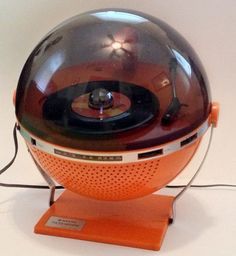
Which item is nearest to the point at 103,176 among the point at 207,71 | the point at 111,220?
the point at 111,220

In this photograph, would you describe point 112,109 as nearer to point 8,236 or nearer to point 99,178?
point 99,178

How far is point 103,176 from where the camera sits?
838mm

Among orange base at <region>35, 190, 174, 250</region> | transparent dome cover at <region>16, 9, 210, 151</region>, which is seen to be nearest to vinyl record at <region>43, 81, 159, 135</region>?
transparent dome cover at <region>16, 9, 210, 151</region>

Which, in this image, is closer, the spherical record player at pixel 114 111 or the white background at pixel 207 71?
the spherical record player at pixel 114 111

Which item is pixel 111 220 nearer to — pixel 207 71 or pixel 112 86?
pixel 112 86

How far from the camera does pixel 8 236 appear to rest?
932 millimetres

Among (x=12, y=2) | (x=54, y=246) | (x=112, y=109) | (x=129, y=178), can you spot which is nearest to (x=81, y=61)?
(x=112, y=109)

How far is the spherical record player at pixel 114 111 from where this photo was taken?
81 centimetres

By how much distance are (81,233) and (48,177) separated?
0.47 ft

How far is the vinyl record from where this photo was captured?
0.81 meters

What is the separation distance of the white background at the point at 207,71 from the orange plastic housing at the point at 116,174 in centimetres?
13

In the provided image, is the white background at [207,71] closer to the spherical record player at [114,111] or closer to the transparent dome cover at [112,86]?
the spherical record player at [114,111]

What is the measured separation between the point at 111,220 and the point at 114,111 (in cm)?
22

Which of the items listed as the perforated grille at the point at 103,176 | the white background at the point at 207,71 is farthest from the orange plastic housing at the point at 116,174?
the white background at the point at 207,71
